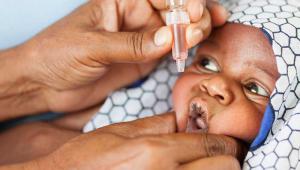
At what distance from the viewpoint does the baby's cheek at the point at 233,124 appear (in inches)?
45.1

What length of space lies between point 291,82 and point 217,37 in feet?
0.83

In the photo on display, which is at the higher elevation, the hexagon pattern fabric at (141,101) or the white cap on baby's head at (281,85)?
the white cap on baby's head at (281,85)

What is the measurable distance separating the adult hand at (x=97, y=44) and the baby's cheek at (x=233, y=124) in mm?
200

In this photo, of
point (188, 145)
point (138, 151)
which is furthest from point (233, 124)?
point (138, 151)

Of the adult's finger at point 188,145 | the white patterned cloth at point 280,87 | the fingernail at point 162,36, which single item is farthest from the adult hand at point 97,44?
the adult's finger at point 188,145

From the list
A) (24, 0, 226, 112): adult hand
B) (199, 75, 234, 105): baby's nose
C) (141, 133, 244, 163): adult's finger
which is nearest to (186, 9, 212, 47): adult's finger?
(24, 0, 226, 112): adult hand

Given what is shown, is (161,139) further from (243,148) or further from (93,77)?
(93,77)

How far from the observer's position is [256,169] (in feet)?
3.64

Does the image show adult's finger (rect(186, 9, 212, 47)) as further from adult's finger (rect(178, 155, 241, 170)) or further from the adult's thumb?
adult's finger (rect(178, 155, 241, 170))

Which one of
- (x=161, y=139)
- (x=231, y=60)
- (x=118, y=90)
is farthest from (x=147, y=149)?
(x=118, y=90)

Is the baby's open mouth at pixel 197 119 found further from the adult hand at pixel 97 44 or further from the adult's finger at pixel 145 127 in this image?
the adult hand at pixel 97 44

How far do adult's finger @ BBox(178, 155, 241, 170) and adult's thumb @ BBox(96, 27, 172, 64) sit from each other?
0.29 meters

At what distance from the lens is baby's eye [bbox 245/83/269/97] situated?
46.9 inches

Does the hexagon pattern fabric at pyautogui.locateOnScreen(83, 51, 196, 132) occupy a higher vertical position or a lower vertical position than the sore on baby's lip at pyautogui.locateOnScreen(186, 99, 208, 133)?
lower
